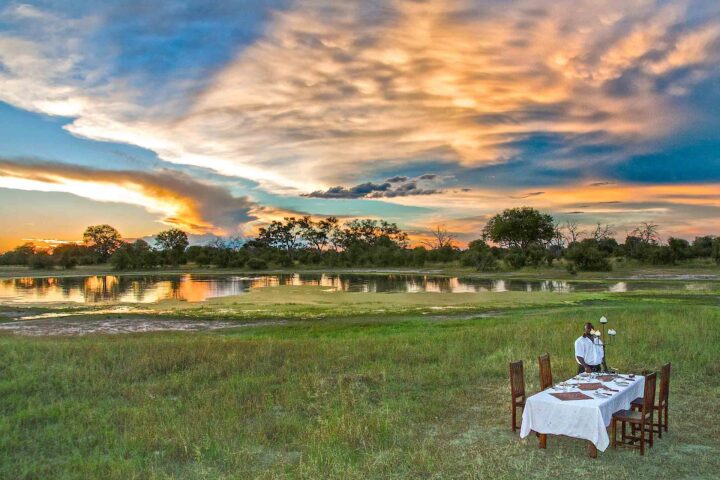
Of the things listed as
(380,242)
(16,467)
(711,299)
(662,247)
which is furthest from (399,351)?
(380,242)

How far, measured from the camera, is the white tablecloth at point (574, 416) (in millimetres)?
8836

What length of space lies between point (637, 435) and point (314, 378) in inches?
314

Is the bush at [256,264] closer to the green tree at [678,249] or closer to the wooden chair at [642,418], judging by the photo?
the green tree at [678,249]

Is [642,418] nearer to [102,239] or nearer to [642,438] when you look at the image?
[642,438]

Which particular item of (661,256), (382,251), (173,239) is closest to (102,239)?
(173,239)

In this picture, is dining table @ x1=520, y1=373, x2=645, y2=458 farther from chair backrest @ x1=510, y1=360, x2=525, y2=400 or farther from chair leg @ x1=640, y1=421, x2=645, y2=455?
chair backrest @ x1=510, y1=360, x2=525, y2=400

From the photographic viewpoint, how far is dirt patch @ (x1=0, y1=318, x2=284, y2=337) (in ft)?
98.0

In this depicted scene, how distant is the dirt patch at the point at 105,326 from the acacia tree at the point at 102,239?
134 metres

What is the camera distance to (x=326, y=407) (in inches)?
485

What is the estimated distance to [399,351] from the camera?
18750 millimetres

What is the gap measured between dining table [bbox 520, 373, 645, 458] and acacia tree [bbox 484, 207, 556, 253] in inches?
4006

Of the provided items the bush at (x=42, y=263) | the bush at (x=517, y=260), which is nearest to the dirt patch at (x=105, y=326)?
the bush at (x=517, y=260)

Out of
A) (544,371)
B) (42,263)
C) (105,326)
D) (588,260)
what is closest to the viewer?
(544,371)

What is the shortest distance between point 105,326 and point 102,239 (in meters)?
143
